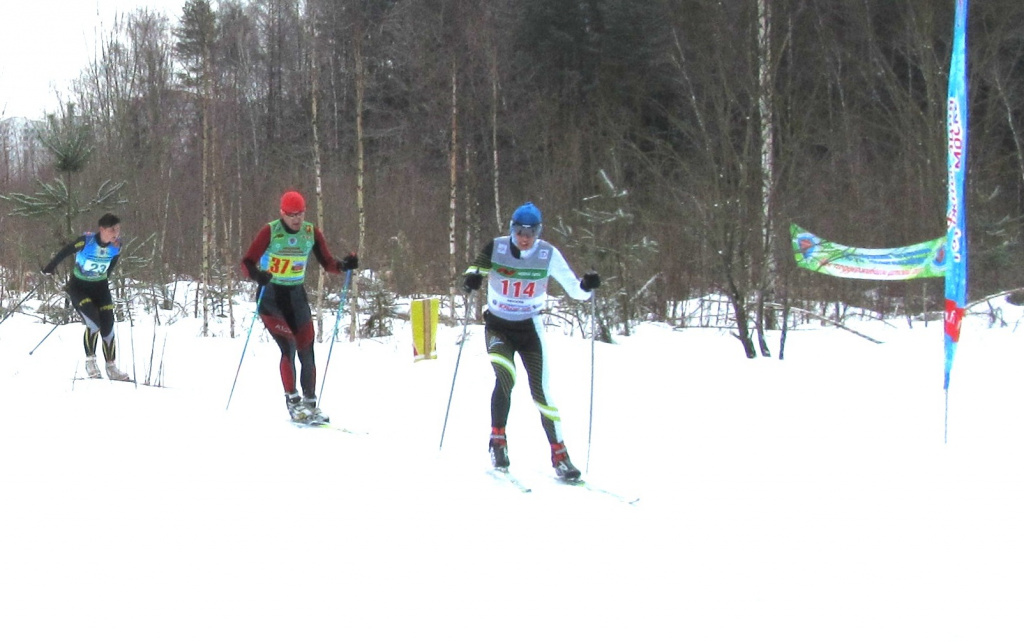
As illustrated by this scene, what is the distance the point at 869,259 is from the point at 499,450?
10.9 metres

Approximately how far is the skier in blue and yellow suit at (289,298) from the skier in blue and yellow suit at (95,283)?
2.83 meters

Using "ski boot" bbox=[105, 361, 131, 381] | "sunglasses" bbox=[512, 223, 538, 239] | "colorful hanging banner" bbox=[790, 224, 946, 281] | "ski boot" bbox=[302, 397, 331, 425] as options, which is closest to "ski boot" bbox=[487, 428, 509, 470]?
"sunglasses" bbox=[512, 223, 538, 239]

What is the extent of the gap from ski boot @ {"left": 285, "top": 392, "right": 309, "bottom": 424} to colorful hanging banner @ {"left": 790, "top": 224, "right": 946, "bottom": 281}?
29.7 ft

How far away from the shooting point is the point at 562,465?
6.21 meters

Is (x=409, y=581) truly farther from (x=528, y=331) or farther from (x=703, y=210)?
(x=703, y=210)

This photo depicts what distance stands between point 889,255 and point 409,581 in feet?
43.5

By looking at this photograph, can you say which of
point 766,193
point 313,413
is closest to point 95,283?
point 313,413

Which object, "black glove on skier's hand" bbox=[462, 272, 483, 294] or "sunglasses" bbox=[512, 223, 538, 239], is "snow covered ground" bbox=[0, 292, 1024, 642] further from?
"sunglasses" bbox=[512, 223, 538, 239]

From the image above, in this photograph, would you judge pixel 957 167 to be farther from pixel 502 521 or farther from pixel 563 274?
pixel 502 521

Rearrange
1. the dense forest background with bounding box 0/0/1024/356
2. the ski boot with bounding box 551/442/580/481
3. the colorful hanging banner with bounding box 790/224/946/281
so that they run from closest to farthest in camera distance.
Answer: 1. the ski boot with bounding box 551/442/580/481
2. the dense forest background with bounding box 0/0/1024/356
3. the colorful hanging banner with bounding box 790/224/946/281

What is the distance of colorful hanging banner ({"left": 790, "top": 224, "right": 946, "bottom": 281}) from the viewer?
47.0 ft

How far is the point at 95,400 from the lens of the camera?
6.97 m

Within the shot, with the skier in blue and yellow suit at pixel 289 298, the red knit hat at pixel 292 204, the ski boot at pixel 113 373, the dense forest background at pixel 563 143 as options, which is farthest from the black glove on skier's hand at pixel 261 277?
the dense forest background at pixel 563 143

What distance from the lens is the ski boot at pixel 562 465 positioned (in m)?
6.13
